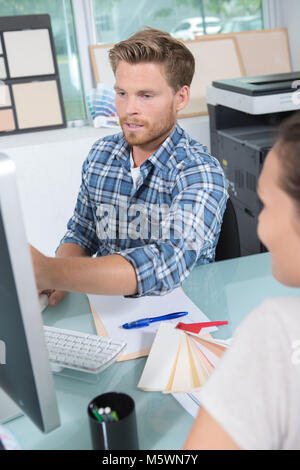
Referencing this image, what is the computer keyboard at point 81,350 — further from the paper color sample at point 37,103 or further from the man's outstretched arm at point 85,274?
the paper color sample at point 37,103

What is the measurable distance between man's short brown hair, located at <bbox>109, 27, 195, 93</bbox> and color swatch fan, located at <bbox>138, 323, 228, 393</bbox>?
0.76 meters

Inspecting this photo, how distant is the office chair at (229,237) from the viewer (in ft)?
4.54

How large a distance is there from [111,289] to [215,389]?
47 centimetres

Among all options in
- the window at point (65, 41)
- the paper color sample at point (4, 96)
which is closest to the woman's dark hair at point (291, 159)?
the paper color sample at point (4, 96)

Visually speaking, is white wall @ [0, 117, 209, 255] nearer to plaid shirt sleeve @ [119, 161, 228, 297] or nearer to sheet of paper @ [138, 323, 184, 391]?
plaid shirt sleeve @ [119, 161, 228, 297]

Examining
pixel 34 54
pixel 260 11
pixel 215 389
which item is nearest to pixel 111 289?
pixel 215 389

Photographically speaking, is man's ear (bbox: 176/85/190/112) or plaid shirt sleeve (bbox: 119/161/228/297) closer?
plaid shirt sleeve (bbox: 119/161/228/297)

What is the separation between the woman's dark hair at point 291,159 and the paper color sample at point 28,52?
2.14m

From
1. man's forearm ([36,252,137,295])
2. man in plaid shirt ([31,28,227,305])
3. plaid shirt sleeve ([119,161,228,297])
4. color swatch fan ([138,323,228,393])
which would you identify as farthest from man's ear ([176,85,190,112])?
color swatch fan ([138,323,228,393])

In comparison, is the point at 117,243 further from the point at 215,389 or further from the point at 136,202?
the point at 215,389

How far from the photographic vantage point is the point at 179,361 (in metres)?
0.87

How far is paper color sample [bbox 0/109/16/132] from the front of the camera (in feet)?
8.00

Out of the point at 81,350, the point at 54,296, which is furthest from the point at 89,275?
the point at 54,296

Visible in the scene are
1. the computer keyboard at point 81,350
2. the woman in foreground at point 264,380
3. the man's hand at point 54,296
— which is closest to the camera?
the woman in foreground at point 264,380
